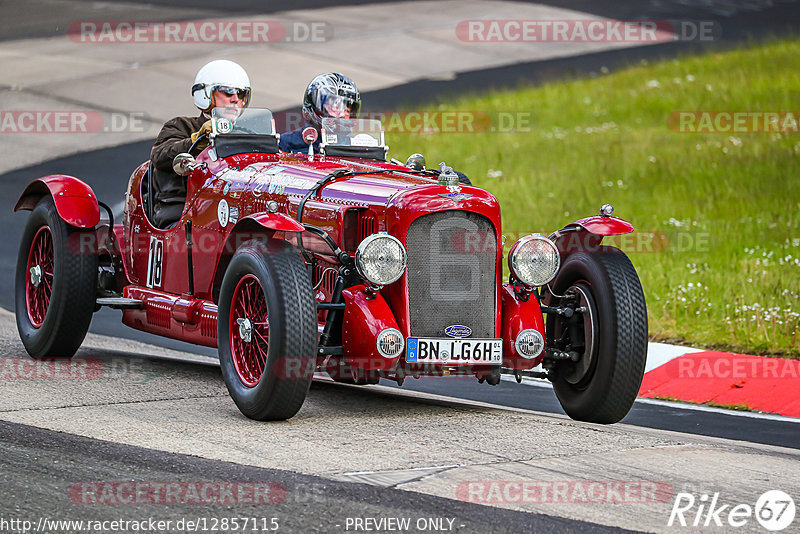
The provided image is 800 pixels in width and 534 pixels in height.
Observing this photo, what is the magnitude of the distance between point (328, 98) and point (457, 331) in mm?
2233

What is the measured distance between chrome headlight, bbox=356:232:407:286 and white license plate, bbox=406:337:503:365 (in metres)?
0.36

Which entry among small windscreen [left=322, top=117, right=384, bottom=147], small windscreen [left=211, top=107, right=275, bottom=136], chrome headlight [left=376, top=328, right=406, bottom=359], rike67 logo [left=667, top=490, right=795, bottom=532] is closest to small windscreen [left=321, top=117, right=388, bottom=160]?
small windscreen [left=322, top=117, right=384, bottom=147]

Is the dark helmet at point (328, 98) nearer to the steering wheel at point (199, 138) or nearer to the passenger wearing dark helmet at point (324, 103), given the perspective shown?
the passenger wearing dark helmet at point (324, 103)

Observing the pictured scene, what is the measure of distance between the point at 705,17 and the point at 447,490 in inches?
967

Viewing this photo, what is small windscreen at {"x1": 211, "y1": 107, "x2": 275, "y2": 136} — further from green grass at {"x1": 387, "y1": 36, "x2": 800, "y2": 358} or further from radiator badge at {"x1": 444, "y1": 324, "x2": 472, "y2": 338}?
green grass at {"x1": 387, "y1": 36, "x2": 800, "y2": 358}

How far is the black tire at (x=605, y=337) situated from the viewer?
277 inches

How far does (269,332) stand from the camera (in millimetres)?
6664

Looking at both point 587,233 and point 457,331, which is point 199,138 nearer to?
point 457,331

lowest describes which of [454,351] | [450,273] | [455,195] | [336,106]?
[454,351]

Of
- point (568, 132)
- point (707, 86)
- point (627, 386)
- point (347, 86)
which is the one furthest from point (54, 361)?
point (707, 86)

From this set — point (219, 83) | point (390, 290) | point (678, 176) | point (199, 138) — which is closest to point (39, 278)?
point (199, 138)

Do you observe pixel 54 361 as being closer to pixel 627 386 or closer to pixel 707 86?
pixel 627 386

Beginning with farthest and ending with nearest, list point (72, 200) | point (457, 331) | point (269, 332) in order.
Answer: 1. point (72, 200)
2. point (457, 331)
3. point (269, 332)

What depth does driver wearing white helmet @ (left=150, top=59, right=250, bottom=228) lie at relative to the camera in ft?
28.5
